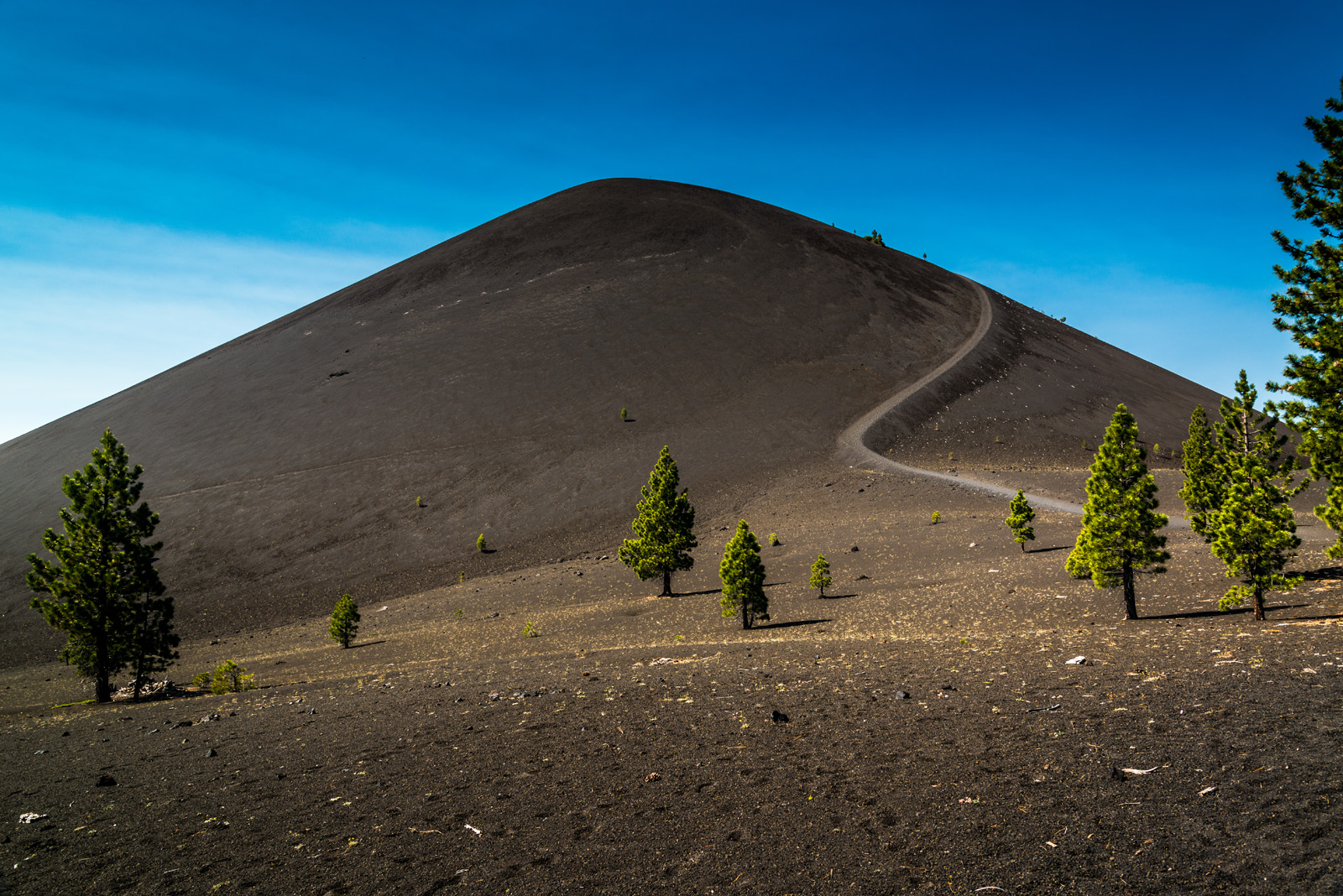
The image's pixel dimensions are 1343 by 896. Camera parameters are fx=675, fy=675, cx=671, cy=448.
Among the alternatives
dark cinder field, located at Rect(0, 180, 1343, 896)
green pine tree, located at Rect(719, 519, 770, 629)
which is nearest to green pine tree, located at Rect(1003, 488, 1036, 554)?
dark cinder field, located at Rect(0, 180, 1343, 896)

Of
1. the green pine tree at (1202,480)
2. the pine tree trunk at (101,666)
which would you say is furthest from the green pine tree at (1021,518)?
the pine tree trunk at (101,666)

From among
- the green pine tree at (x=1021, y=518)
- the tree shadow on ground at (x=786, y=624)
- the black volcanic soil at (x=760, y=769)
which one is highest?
the green pine tree at (x=1021, y=518)

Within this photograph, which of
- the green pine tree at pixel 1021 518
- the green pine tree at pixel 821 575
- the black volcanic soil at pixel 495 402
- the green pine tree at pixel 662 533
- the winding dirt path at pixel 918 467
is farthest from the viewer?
the black volcanic soil at pixel 495 402

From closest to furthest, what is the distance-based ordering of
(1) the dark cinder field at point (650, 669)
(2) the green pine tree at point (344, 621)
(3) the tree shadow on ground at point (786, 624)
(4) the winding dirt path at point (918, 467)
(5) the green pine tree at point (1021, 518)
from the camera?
1. (1) the dark cinder field at point (650, 669)
2. (3) the tree shadow on ground at point (786, 624)
3. (2) the green pine tree at point (344, 621)
4. (5) the green pine tree at point (1021, 518)
5. (4) the winding dirt path at point (918, 467)

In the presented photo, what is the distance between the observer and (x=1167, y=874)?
6156 millimetres

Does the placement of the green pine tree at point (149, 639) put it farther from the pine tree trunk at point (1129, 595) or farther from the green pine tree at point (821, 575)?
the pine tree trunk at point (1129, 595)

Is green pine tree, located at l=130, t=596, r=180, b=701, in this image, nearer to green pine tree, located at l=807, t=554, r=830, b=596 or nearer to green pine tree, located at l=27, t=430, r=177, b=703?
green pine tree, located at l=27, t=430, r=177, b=703

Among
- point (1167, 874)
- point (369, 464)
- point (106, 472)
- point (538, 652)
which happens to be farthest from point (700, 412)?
point (1167, 874)

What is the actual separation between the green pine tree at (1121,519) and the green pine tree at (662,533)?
662 inches

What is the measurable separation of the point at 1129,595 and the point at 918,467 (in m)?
39.0

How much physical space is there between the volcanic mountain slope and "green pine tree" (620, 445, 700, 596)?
16004 mm

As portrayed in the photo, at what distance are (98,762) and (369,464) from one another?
52357 millimetres

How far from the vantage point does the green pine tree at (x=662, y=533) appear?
31.7 meters

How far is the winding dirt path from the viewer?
1633 inches
